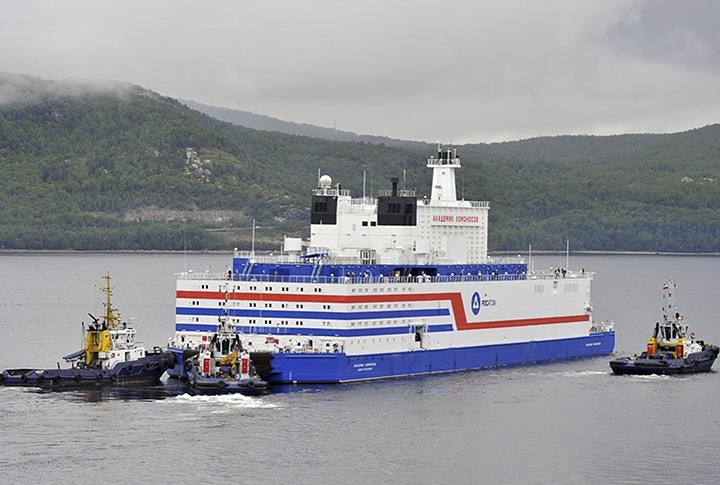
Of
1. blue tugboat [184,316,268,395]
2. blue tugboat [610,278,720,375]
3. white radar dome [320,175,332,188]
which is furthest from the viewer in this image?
white radar dome [320,175,332,188]

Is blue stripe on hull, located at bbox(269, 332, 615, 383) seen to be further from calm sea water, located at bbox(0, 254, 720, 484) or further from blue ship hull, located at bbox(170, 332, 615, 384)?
calm sea water, located at bbox(0, 254, 720, 484)

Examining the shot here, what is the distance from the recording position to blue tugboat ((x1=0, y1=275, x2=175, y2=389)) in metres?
65.2

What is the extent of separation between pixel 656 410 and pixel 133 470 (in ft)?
81.7

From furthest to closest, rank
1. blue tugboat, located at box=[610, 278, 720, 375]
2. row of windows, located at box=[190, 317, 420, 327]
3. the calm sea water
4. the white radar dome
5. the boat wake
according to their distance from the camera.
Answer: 1. the white radar dome
2. the boat wake
3. blue tugboat, located at box=[610, 278, 720, 375]
4. row of windows, located at box=[190, 317, 420, 327]
5. the calm sea water

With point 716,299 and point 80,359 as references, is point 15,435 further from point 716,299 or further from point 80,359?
point 716,299

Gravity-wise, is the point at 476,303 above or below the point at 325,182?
below

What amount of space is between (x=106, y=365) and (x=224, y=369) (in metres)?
6.50

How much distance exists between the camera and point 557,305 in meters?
82.1

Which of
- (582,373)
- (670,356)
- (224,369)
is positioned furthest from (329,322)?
(670,356)

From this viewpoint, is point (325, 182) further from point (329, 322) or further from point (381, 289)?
point (329, 322)

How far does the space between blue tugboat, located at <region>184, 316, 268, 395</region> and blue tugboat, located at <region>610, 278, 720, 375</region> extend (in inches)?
830

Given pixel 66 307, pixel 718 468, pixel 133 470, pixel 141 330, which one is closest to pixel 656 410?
pixel 718 468

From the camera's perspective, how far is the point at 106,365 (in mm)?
66438

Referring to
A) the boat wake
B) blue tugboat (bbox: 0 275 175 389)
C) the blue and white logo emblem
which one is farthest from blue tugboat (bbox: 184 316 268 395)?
the boat wake
